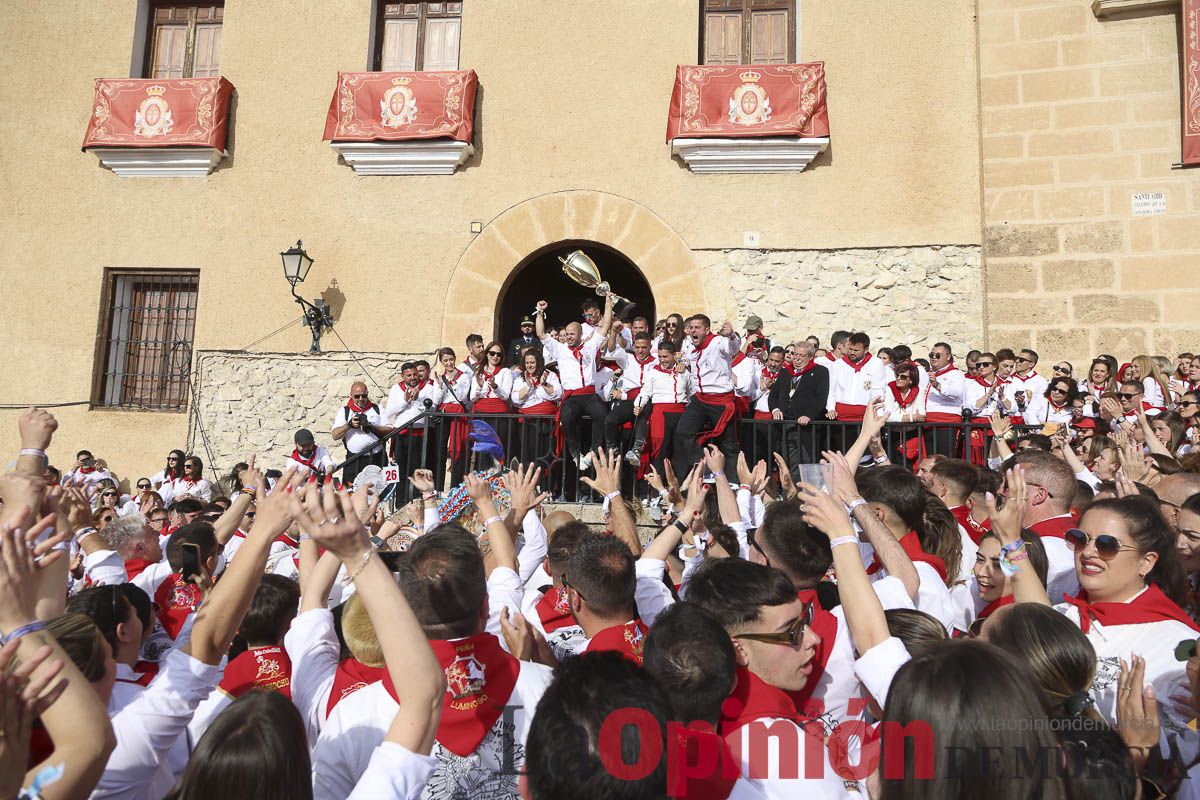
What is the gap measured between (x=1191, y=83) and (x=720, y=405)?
669 cm

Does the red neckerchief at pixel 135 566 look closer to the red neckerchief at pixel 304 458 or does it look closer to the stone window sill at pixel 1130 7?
the red neckerchief at pixel 304 458

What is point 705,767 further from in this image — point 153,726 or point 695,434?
point 695,434

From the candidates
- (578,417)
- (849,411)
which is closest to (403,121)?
(578,417)

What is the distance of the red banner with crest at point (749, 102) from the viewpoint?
10.5 meters

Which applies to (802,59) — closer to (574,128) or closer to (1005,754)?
(574,128)

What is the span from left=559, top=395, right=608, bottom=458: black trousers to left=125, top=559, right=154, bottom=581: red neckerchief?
4.52 meters

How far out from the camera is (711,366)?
8.08 meters

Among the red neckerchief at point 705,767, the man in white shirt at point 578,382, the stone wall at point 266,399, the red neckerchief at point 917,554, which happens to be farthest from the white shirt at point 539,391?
the red neckerchief at point 705,767

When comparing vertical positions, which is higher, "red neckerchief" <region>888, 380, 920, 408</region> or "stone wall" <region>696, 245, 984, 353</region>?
"stone wall" <region>696, 245, 984, 353</region>

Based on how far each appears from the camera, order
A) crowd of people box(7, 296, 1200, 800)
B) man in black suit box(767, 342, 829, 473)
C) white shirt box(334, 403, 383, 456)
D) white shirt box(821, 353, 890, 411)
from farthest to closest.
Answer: white shirt box(334, 403, 383, 456) < white shirt box(821, 353, 890, 411) < man in black suit box(767, 342, 829, 473) < crowd of people box(7, 296, 1200, 800)

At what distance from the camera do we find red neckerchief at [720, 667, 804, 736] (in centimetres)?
215

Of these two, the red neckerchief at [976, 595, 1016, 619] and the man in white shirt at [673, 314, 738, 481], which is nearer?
the red neckerchief at [976, 595, 1016, 619]

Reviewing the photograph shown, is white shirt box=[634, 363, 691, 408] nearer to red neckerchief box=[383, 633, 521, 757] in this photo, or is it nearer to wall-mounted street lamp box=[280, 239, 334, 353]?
wall-mounted street lamp box=[280, 239, 334, 353]

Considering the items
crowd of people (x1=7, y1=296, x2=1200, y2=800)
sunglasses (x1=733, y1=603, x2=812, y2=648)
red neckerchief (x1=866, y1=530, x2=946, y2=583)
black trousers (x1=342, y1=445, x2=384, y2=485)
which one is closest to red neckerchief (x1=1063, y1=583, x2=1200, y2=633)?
crowd of people (x1=7, y1=296, x2=1200, y2=800)
